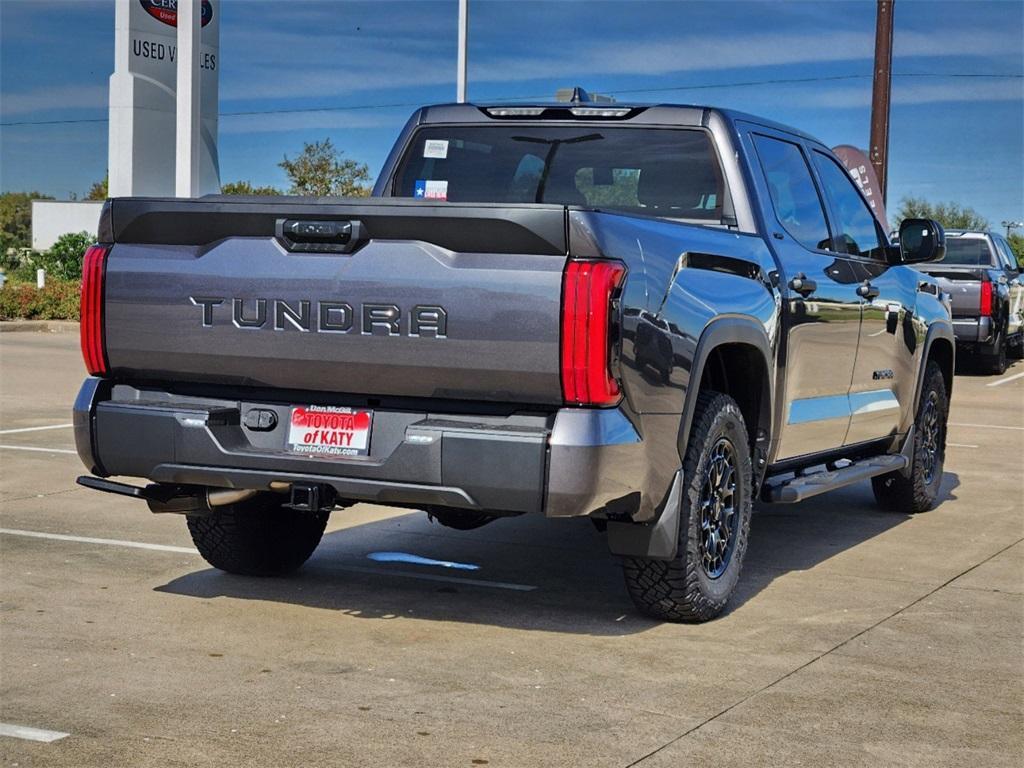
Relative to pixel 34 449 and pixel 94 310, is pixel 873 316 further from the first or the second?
pixel 34 449

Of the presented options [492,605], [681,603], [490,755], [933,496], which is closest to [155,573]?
[492,605]

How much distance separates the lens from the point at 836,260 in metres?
7.86

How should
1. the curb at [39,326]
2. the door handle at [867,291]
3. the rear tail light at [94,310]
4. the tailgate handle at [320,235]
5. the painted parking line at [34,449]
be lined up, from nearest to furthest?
the tailgate handle at [320,235]
the rear tail light at [94,310]
the door handle at [867,291]
the painted parking line at [34,449]
the curb at [39,326]

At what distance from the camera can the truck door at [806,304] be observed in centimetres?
716

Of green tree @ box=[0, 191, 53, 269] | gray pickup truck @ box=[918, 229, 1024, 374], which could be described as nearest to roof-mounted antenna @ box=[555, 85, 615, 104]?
gray pickup truck @ box=[918, 229, 1024, 374]

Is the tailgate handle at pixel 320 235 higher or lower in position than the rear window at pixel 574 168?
lower

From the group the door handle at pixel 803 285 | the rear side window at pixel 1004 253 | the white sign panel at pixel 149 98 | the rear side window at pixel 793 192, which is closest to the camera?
the door handle at pixel 803 285

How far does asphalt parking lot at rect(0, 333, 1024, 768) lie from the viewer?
4691 mm

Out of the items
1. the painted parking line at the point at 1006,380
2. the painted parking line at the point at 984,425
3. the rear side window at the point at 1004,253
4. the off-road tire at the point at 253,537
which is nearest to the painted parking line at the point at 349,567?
the off-road tire at the point at 253,537

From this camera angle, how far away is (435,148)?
25.7 feet

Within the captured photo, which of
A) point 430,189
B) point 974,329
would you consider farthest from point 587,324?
point 974,329

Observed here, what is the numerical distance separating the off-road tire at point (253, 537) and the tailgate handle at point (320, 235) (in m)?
1.44

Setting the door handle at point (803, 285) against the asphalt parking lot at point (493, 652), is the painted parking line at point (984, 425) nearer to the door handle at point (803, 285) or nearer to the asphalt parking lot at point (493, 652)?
the asphalt parking lot at point (493, 652)

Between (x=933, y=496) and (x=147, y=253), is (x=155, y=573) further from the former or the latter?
(x=933, y=496)
